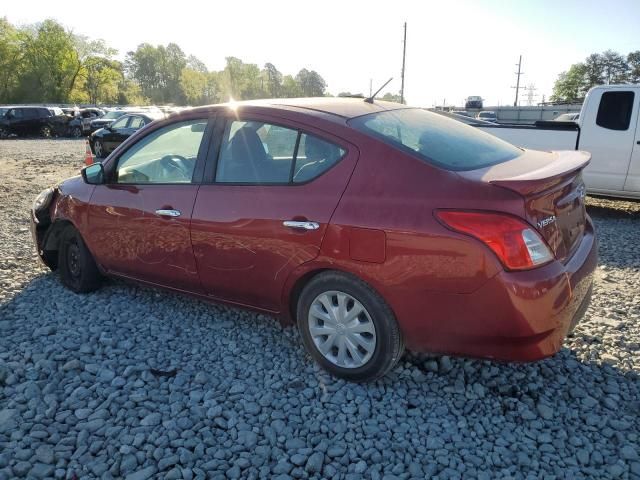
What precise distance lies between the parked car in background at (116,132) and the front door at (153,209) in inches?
521

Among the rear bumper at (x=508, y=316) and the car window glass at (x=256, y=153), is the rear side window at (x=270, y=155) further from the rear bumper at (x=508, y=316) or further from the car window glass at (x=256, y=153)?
the rear bumper at (x=508, y=316)

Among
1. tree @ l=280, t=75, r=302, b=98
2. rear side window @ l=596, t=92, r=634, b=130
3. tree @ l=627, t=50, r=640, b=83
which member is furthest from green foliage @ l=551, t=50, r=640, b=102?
rear side window @ l=596, t=92, r=634, b=130

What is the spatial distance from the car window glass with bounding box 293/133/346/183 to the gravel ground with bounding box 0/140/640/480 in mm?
1253

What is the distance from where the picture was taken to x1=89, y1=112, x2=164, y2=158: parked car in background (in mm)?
16297

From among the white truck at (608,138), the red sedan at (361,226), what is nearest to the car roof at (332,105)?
the red sedan at (361,226)

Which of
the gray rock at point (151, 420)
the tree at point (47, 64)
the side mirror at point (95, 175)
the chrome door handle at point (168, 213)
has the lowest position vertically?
the gray rock at point (151, 420)

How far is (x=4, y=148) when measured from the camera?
2173 centimetres

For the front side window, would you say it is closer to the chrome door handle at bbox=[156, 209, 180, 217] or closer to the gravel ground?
the gravel ground

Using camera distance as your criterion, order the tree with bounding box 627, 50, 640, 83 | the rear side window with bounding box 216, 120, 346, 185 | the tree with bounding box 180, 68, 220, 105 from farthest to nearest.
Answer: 1. the tree with bounding box 180, 68, 220, 105
2. the tree with bounding box 627, 50, 640, 83
3. the rear side window with bounding box 216, 120, 346, 185

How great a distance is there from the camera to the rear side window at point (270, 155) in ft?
9.76

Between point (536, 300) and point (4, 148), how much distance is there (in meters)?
24.7

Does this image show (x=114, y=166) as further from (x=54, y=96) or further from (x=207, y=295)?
(x=54, y=96)

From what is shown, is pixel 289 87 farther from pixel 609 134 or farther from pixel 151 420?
pixel 151 420

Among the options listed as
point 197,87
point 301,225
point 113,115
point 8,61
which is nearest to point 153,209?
point 301,225
